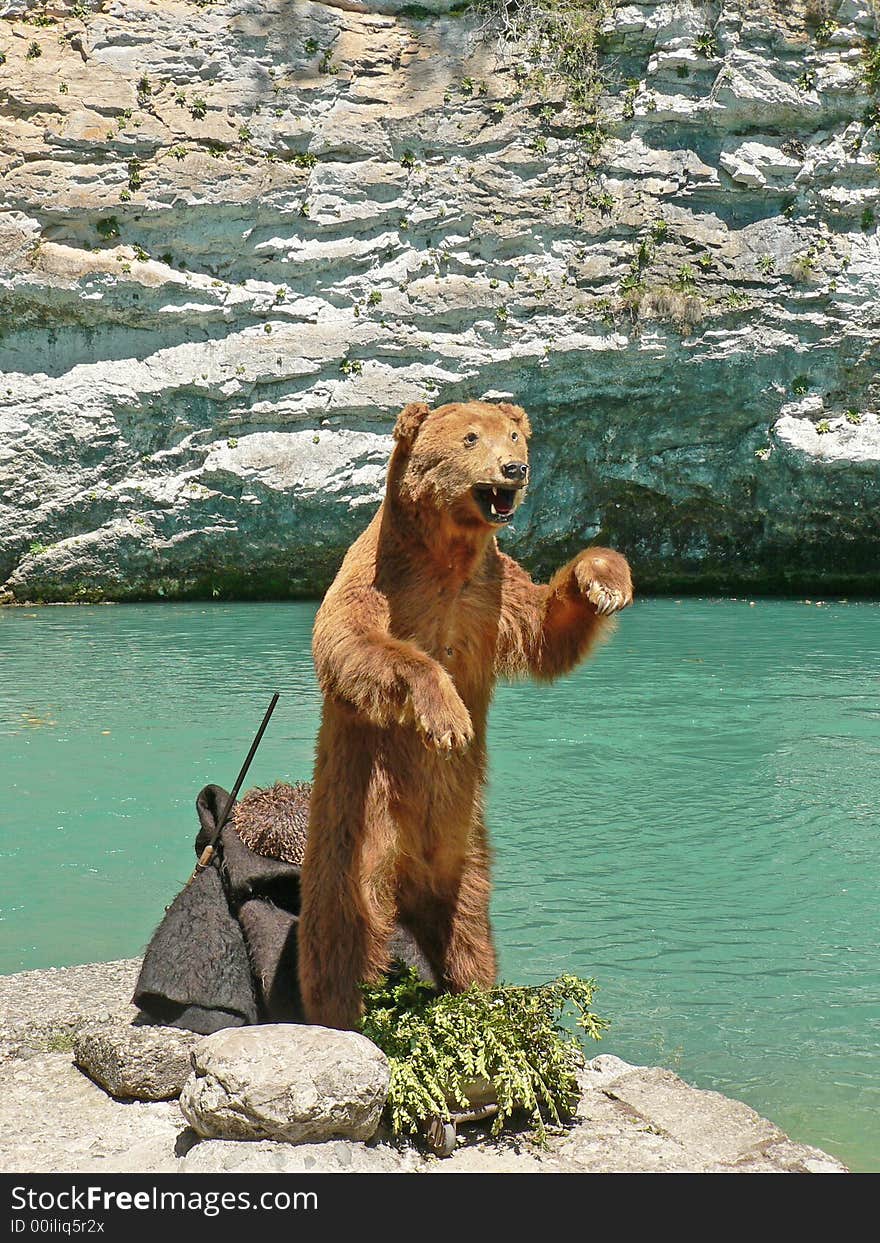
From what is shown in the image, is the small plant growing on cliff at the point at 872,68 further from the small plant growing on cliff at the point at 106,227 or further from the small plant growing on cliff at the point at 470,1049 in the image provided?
the small plant growing on cliff at the point at 470,1049

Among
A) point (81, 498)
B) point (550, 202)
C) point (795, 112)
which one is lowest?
point (81, 498)

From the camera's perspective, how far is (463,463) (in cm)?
344

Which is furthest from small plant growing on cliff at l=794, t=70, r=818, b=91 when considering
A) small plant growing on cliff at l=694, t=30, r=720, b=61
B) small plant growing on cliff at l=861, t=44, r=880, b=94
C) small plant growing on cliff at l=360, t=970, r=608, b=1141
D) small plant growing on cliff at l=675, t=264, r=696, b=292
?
small plant growing on cliff at l=360, t=970, r=608, b=1141

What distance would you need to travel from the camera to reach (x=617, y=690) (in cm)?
1318

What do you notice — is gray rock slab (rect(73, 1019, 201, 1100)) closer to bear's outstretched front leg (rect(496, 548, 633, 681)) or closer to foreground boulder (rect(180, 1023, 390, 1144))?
foreground boulder (rect(180, 1023, 390, 1144))

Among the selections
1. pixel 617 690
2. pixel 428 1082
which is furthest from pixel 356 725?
pixel 617 690

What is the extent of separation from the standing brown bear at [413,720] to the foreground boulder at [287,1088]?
1.11 feet

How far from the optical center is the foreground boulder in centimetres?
315

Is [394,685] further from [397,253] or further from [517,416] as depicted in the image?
[397,253]

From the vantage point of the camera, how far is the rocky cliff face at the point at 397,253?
21.7 metres

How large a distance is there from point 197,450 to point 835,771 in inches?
613

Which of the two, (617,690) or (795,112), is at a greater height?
(795,112)

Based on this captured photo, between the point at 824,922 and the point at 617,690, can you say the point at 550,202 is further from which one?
the point at 824,922

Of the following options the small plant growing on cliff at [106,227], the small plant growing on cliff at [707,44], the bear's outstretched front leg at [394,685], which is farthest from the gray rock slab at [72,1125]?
the small plant growing on cliff at [707,44]
